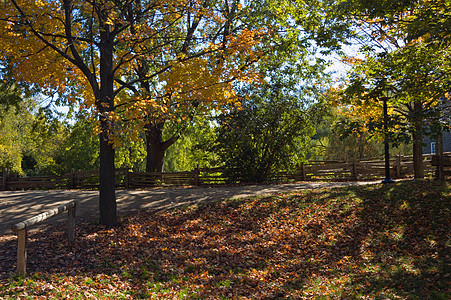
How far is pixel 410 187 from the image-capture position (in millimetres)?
12438

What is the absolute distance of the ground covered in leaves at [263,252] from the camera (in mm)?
6602

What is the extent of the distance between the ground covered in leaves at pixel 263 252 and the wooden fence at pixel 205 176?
7.49 meters

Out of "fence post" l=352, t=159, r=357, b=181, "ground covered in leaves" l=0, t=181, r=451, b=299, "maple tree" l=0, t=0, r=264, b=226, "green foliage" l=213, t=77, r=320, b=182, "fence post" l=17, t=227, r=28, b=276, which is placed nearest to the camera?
"fence post" l=17, t=227, r=28, b=276

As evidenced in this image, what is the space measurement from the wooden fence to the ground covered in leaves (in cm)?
749

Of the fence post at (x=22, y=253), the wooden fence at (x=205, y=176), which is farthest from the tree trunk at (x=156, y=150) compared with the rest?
the fence post at (x=22, y=253)

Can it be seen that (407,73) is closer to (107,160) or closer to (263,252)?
(263,252)

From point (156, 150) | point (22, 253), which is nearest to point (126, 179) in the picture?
point (156, 150)

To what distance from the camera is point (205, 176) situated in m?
20.5

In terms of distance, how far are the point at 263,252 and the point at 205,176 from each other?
38.2 ft

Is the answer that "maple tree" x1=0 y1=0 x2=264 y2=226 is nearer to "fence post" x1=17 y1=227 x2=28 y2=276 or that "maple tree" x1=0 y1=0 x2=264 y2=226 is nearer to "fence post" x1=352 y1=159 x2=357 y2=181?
"fence post" x1=17 y1=227 x2=28 y2=276

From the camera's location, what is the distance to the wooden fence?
20.5 m

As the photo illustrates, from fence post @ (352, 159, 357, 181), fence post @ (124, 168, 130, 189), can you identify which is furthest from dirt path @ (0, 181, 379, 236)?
fence post @ (352, 159, 357, 181)

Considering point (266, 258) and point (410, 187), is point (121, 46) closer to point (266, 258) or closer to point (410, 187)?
point (266, 258)

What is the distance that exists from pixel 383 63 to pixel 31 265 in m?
10.4
